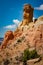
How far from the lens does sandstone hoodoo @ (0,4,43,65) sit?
4238 cm

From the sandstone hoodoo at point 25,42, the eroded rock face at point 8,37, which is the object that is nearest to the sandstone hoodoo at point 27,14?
the sandstone hoodoo at point 25,42

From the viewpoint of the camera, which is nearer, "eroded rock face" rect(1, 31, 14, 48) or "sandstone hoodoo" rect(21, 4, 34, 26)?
"eroded rock face" rect(1, 31, 14, 48)

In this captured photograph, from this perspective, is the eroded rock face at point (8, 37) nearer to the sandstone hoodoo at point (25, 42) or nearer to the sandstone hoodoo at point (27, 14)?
the sandstone hoodoo at point (25, 42)

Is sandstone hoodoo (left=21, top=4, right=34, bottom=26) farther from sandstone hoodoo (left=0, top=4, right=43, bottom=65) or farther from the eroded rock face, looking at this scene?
the eroded rock face

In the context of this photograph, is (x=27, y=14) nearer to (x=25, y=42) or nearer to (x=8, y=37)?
(x=8, y=37)

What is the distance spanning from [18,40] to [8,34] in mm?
7413

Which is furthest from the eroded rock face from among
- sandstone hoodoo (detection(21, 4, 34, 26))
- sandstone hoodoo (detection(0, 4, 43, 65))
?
sandstone hoodoo (detection(21, 4, 34, 26))

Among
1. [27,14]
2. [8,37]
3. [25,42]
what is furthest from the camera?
[27,14]

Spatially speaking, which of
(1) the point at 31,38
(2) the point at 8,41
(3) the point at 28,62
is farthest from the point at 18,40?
(3) the point at 28,62

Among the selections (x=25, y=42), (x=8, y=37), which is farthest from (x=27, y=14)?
(x=25, y=42)

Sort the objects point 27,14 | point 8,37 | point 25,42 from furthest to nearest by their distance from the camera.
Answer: point 27,14
point 8,37
point 25,42

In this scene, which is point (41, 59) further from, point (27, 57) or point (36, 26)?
point (36, 26)

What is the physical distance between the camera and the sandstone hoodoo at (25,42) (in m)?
42.4

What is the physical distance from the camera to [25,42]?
48688 millimetres
